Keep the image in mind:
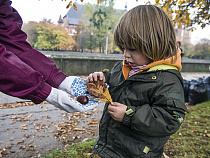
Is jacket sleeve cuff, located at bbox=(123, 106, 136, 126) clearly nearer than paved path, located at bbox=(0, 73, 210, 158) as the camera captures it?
Yes

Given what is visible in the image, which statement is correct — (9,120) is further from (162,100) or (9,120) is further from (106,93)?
(162,100)

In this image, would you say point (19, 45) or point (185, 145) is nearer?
point (19, 45)

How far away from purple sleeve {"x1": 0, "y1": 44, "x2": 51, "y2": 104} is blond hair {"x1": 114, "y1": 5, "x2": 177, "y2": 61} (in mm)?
686

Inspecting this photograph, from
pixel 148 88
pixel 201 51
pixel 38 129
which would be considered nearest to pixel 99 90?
pixel 148 88

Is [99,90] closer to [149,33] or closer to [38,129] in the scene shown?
[149,33]

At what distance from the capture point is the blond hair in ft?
4.14

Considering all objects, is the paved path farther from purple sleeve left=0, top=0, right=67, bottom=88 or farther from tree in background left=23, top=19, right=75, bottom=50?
tree in background left=23, top=19, right=75, bottom=50

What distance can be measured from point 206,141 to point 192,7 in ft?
10.7

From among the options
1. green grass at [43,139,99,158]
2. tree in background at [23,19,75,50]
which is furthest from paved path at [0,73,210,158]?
tree in background at [23,19,75,50]

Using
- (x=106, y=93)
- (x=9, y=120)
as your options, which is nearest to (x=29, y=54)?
(x=106, y=93)

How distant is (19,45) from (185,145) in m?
3.06

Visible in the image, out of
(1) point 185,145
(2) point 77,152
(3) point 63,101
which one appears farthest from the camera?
(1) point 185,145

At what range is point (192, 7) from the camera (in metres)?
4.56

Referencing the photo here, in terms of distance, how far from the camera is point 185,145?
10.3 feet
